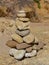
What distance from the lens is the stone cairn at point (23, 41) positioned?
3672 millimetres

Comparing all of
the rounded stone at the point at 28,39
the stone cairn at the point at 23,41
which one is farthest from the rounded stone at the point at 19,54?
the rounded stone at the point at 28,39

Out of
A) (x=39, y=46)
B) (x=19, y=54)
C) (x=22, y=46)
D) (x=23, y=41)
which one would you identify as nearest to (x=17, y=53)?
(x=19, y=54)

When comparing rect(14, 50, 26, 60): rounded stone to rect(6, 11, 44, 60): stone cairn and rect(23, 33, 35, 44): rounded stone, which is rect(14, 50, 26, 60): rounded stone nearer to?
rect(6, 11, 44, 60): stone cairn

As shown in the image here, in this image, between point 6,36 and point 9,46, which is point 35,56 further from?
point 6,36

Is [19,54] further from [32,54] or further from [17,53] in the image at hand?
[32,54]

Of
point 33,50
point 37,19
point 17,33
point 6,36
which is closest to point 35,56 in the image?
point 33,50

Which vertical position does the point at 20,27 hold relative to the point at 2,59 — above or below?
above

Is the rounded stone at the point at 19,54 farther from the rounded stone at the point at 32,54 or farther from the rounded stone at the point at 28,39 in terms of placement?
the rounded stone at the point at 28,39

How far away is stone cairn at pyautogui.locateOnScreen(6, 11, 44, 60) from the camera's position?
12.0ft

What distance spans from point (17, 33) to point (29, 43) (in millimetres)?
251

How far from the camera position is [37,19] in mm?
5672

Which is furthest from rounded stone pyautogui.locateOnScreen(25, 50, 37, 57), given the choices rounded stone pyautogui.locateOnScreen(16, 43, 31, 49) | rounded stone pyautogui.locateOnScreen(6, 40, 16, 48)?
rounded stone pyautogui.locateOnScreen(6, 40, 16, 48)

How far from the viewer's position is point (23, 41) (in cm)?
380

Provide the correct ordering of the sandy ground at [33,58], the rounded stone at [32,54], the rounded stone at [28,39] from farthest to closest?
the rounded stone at [28,39] → the rounded stone at [32,54] → the sandy ground at [33,58]
